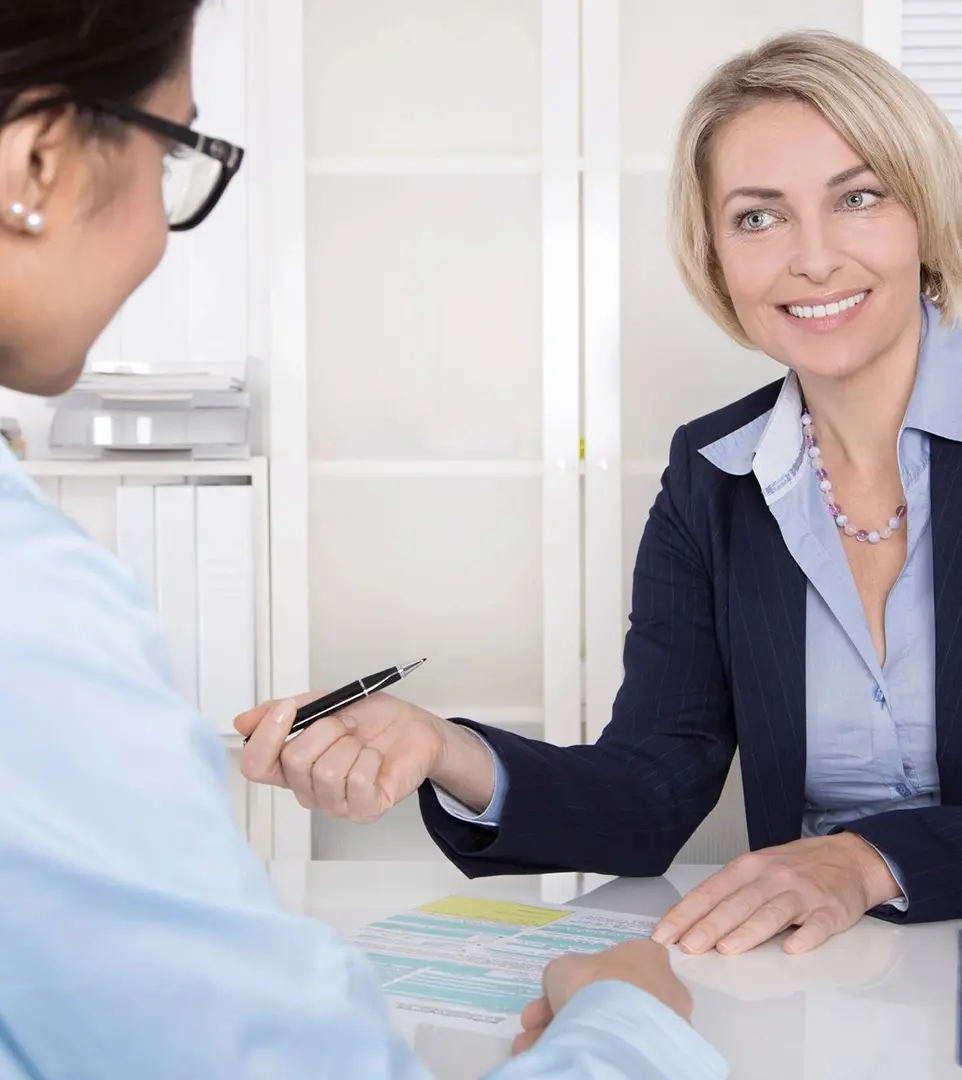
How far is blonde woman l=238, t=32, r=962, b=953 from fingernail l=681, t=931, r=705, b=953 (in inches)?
11.6

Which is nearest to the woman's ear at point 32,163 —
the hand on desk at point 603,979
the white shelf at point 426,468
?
the hand on desk at point 603,979

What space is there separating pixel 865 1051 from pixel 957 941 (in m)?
0.31

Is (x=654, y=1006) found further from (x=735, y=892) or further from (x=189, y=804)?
(x=735, y=892)

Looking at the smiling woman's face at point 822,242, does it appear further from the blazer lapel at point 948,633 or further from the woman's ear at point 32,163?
the woman's ear at point 32,163

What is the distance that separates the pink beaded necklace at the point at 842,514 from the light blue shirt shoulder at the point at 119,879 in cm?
120

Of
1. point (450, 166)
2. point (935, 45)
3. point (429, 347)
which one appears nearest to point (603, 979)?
point (429, 347)

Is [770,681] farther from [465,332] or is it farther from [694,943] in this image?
[465,332]

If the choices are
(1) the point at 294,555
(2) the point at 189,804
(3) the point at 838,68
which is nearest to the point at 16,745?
(2) the point at 189,804

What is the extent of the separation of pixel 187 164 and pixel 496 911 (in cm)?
71

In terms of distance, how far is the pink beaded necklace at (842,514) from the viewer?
1593 millimetres

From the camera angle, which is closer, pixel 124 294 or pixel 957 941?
pixel 124 294

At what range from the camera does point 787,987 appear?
95 cm

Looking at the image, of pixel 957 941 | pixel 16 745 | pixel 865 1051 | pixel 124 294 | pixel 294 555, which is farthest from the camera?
pixel 294 555

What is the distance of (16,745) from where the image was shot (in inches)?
18.5
